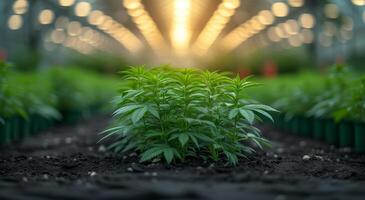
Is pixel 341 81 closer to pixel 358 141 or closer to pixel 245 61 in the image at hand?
pixel 358 141

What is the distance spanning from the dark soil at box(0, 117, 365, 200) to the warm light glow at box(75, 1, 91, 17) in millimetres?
19246

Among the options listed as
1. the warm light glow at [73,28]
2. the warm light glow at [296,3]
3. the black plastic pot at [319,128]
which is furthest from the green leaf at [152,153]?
the warm light glow at [73,28]

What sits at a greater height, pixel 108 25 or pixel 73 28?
pixel 108 25

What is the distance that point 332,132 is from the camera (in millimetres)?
6969

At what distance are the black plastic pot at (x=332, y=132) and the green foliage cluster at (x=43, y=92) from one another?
105 inches

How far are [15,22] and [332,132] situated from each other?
51.9ft

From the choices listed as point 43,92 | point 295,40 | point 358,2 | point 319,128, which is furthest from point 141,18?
point 319,128

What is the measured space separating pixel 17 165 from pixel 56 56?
27097 millimetres

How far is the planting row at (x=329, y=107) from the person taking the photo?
582cm

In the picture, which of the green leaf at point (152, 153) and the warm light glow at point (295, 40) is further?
the warm light glow at point (295, 40)

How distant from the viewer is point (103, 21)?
101 feet

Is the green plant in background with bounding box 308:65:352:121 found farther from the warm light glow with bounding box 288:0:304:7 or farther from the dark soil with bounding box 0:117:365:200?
the warm light glow with bounding box 288:0:304:7

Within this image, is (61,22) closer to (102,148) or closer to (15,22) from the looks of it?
(15,22)

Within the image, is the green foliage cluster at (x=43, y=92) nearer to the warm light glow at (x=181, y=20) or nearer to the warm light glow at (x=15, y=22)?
the warm light glow at (x=15, y=22)
